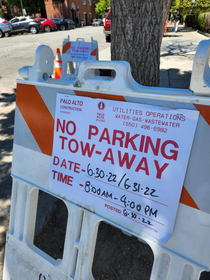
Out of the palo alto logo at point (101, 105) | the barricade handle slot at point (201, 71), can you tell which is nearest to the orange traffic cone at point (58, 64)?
the palo alto logo at point (101, 105)

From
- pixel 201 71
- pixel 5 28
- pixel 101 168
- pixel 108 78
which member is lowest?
pixel 101 168

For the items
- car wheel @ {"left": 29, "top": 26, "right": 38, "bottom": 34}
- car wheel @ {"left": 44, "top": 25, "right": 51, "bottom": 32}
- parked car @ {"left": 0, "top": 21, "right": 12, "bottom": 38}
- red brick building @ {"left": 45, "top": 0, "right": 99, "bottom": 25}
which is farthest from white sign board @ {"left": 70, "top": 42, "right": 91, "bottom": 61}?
red brick building @ {"left": 45, "top": 0, "right": 99, "bottom": 25}

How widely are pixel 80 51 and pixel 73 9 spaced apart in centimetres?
4170

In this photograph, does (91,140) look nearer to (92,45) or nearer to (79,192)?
(79,192)

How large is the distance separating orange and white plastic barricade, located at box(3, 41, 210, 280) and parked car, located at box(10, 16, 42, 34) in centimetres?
2196

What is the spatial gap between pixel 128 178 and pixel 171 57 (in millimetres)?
9963

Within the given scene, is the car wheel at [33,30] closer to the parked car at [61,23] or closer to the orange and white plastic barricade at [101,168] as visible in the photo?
the parked car at [61,23]

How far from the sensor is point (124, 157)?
1.34 m

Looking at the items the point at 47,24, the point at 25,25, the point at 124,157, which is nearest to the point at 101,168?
the point at 124,157

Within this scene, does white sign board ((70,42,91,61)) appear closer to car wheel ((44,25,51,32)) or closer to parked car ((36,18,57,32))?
parked car ((36,18,57,32))

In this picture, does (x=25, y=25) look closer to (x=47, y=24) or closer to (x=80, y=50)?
(x=47, y=24)

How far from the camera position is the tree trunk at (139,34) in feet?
6.81

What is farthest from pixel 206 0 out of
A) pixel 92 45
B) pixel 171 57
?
pixel 92 45

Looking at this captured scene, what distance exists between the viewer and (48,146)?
1691 millimetres
